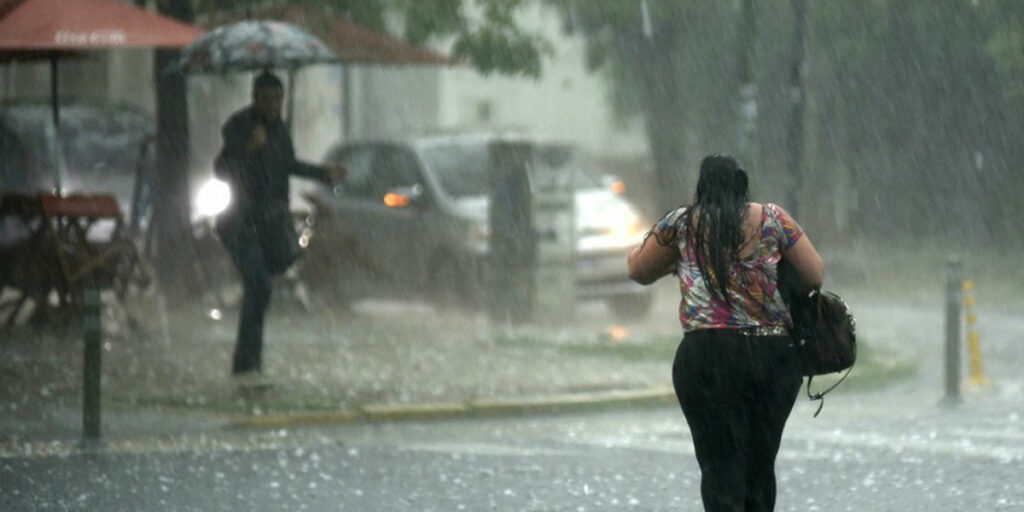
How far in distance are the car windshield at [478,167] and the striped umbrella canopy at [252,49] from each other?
12.0 feet

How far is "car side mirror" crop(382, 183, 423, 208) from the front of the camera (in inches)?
750

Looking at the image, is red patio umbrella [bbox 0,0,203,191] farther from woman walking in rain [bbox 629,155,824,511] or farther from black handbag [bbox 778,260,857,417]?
black handbag [bbox 778,260,857,417]

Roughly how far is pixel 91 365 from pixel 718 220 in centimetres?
514

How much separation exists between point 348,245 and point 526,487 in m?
9.21

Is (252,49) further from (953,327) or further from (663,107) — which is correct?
(663,107)

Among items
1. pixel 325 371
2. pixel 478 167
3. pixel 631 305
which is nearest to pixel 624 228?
pixel 631 305

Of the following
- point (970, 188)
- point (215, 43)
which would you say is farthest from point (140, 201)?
point (970, 188)

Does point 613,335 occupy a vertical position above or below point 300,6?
below

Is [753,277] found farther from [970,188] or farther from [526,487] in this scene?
[970,188]

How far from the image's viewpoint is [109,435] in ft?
37.0

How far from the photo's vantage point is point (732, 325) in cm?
672

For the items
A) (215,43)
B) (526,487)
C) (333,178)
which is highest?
(215,43)

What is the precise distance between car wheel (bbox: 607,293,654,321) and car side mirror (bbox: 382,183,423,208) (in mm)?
1984

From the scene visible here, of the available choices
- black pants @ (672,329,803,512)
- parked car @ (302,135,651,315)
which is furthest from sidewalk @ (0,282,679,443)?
black pants @ (672,329,803,512)
